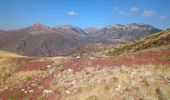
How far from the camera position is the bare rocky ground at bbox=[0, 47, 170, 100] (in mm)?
Answer: 15562

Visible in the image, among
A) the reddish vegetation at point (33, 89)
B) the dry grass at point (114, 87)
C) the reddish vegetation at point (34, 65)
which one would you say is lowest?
the reddish vegetation at point (33, 89)

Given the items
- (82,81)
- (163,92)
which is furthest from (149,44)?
(163,92)

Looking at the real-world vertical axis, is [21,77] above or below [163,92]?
below

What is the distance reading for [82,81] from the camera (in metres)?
21.2

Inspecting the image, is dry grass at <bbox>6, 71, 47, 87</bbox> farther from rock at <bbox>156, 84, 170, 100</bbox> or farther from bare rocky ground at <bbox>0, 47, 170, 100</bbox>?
rock at <bbox>156, 84, 170, 100</bbox>

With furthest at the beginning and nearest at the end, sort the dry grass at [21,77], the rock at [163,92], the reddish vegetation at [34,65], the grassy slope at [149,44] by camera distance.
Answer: the grassy slope at [149,44] → the reddish vegetation at [34,65] → the dry grass at [21,77] → the rock at [163,92]

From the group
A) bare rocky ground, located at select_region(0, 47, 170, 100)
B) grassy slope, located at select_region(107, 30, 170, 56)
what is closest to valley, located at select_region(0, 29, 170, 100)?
bare rocky ground, located at select_region(0, 47, 170, 100)

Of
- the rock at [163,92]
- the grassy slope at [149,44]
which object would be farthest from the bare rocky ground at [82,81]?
the grassy slope at [149,44]

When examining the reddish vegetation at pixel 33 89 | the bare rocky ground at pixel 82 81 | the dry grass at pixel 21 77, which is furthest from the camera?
the dry grass at pixel 21 77

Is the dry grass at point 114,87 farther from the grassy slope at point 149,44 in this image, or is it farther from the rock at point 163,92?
the grassy slope at point 149,44

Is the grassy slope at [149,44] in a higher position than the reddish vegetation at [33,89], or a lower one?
higher

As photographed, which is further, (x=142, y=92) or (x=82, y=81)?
(x=82, y=81)

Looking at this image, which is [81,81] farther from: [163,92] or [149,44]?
[149,44]

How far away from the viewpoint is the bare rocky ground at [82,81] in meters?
15.6
